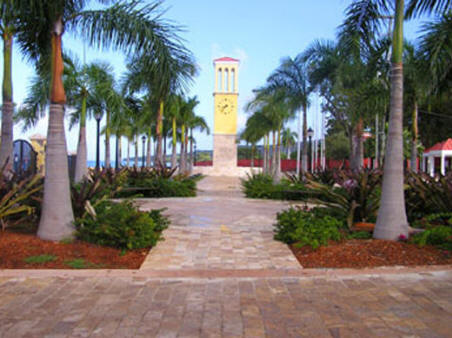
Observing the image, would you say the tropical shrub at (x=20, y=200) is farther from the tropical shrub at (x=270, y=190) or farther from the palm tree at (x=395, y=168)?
the tropical shrub at (x=270, y=190)

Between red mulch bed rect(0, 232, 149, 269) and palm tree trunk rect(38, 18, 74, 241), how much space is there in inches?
8.7

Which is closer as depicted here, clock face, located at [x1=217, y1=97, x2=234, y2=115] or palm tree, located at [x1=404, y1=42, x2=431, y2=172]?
palm tree, located at [x1=404, y1=42, x2=431, y2=172]

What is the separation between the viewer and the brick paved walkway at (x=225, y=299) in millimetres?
3670

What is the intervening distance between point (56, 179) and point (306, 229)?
12.5 feet

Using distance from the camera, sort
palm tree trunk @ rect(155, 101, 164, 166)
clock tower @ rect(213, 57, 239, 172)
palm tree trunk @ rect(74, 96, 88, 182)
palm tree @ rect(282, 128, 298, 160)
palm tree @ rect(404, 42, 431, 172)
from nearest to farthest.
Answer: palm tree @ rect(404, 42, 431, 172), palm tree trunk @ rect(74, 96, 88, 182), palm tree trunk @ rect(155, 101, 164, 166), clock tower @ rect(213, 57, 239, 172), palm tree @ rect(282, 128, 298, 160)

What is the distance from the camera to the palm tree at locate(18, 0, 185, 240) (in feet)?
21.2

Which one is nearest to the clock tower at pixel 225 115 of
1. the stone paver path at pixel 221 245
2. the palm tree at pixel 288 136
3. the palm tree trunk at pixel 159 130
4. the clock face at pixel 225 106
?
the clock face at pixel 225 106

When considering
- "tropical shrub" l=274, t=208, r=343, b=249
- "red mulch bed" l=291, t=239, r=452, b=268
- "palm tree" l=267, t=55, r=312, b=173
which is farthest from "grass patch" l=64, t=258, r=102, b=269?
"palm tree" l=267, t=55, r=312, b=173

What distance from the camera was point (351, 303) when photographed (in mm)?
4281

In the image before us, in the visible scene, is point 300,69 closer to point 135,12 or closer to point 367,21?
point 367,21

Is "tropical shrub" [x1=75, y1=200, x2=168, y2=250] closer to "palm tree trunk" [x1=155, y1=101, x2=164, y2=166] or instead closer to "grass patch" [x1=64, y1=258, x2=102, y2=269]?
"grass patch" [x1=64, y1=258, x2=102, y2=269]

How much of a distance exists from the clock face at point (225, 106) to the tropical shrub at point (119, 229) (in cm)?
3828

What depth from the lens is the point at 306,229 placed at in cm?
669

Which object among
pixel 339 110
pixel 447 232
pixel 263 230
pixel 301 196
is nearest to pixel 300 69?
pixel 339 110
